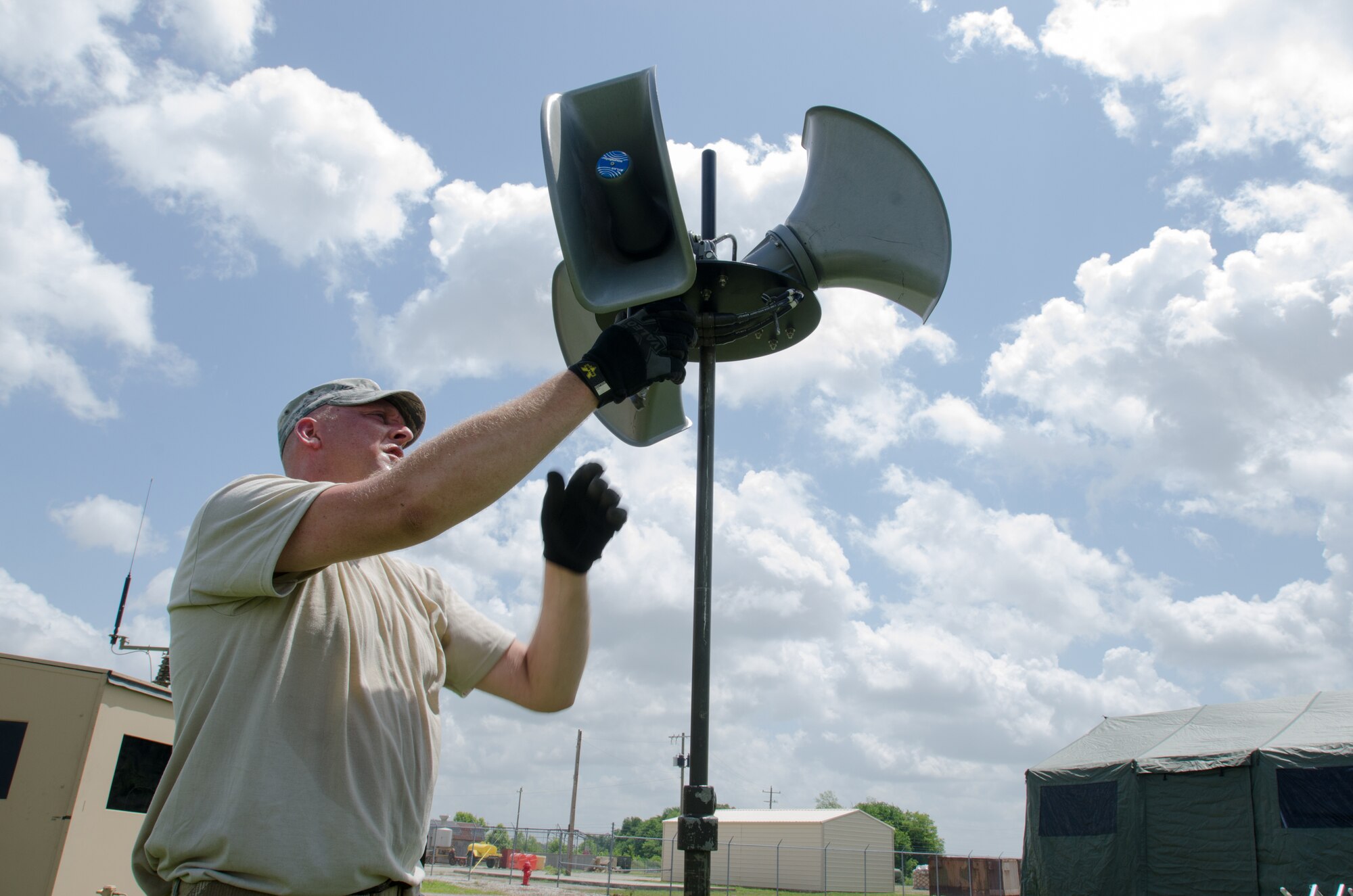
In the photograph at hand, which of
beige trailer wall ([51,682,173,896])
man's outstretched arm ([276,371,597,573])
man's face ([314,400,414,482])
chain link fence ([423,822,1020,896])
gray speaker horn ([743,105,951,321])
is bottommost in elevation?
chain link fence ([423,822,1020,896])

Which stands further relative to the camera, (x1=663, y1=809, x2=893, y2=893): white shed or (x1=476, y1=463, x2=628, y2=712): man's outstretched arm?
(x1=663, y1=809, x2=893, y2=893): white shed

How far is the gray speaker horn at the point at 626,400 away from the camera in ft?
10.2

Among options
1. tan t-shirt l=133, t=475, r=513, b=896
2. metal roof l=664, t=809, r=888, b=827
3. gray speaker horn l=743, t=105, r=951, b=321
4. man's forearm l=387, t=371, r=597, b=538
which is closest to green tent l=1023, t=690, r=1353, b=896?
gray speaker horn l=743, t=105, r=951, b=321

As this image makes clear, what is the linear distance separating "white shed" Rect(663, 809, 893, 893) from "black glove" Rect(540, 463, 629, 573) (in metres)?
30.9

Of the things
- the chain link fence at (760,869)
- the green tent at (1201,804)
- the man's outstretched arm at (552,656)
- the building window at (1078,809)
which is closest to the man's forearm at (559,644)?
the man's outstretched arm at (552,656)

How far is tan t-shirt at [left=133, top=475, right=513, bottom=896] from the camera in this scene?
4.91 feet

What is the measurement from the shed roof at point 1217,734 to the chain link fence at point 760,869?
13.4m

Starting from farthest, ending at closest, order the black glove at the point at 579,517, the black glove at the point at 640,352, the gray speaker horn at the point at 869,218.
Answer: the gray speaker horn at the point at 869,218, the black glove at the point at 579,517, the black glove at the point at 640,352

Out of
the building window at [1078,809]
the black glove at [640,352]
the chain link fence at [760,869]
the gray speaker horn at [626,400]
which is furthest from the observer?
the chain link fence at [760,869]

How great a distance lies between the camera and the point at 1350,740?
1063 cm

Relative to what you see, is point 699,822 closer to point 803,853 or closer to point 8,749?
point 8,749

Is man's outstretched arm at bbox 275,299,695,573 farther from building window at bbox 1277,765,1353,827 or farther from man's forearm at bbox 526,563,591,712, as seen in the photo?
building window at bbox 1277,765,1353,827

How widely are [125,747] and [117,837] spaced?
660 millimetres

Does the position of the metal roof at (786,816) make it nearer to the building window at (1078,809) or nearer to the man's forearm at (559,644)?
the building window at (1078,809)
